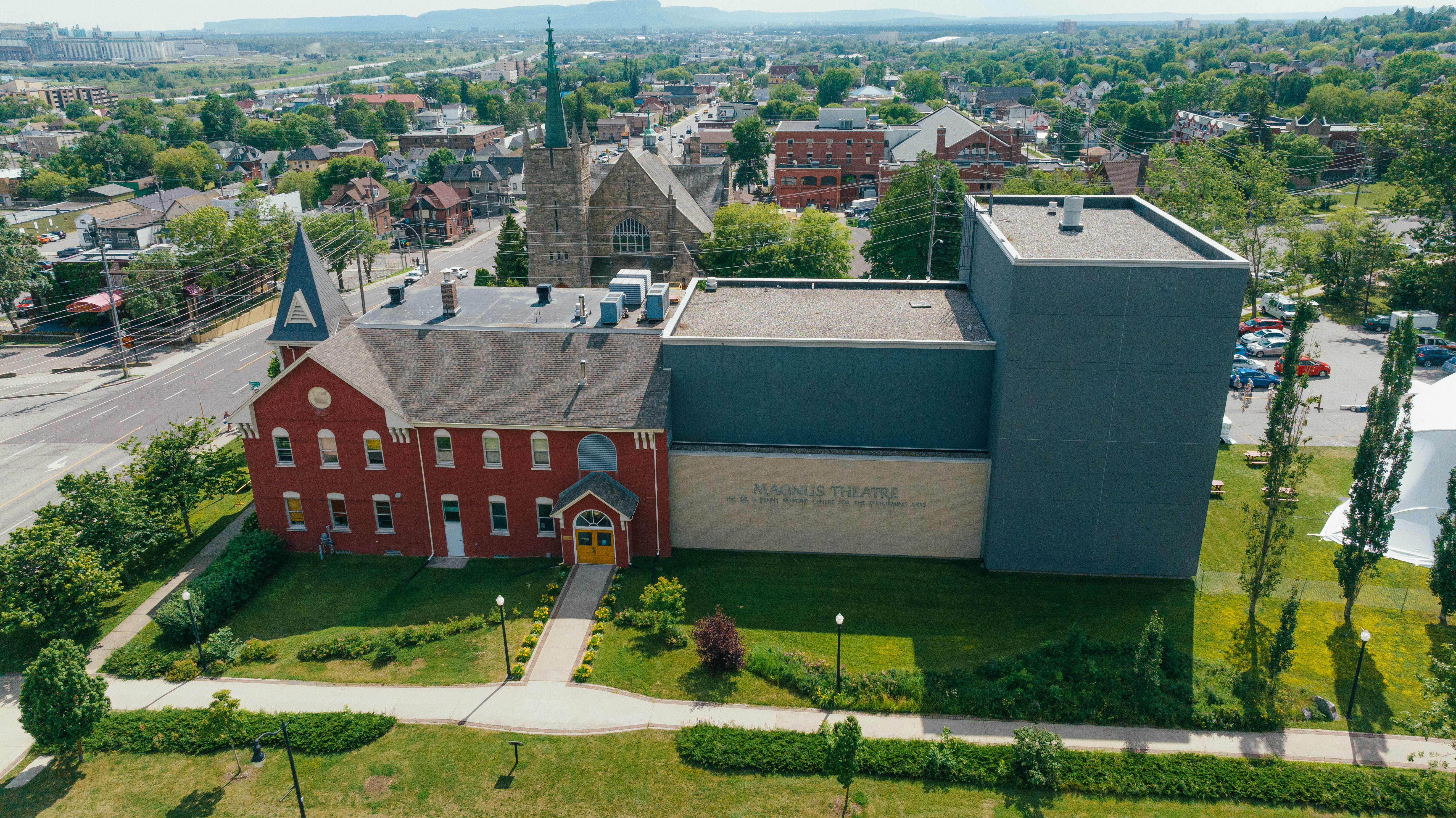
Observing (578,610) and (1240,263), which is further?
(578,610)

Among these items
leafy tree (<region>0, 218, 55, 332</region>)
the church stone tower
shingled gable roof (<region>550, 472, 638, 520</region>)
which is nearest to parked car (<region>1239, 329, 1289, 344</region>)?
shingled gable roof (<region>550, 472, 638, 520</region>)

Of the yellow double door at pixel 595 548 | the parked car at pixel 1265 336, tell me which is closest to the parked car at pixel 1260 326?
the parked car at pixel 1265 336

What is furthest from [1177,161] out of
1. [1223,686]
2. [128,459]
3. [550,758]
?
[128,459]

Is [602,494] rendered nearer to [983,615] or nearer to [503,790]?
[503,790]

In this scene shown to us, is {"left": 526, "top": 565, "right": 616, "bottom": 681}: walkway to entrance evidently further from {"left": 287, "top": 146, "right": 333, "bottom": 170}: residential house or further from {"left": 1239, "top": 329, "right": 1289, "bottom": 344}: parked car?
{"left": 287, "top": 146, "right": 333, "bottom": 170}: residential house

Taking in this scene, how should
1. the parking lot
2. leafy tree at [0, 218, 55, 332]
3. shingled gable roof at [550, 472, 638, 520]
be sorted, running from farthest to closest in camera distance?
leafy tree at [0, 218, 55, 332], the parking lot, shingled gable roof at [550, 472, 638, 520]

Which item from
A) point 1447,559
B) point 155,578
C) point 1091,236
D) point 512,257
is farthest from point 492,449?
point 512,257

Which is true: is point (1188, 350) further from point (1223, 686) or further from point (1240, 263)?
point (1223, 686)
